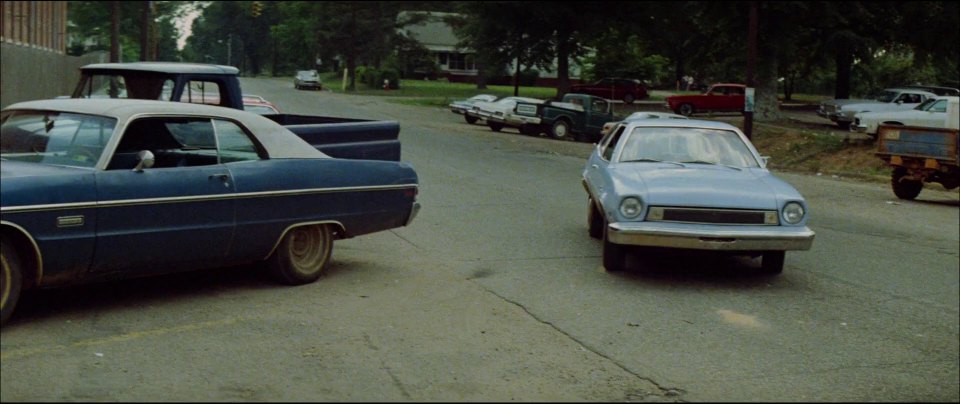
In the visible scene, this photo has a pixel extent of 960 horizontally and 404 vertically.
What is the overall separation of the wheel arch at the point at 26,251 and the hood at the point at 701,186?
4.75 m

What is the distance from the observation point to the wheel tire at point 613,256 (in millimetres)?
9484

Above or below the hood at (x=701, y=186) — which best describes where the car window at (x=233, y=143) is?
above

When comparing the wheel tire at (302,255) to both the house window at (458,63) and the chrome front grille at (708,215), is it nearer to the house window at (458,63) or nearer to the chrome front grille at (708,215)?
the chrome front grille at (708,215)

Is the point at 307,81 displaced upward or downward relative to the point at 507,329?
upward

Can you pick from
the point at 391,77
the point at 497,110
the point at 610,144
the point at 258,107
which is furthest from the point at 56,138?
the point at 391,77

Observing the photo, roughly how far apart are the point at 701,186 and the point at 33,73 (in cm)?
3100

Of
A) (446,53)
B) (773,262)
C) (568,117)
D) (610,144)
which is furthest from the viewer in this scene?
(446,53)

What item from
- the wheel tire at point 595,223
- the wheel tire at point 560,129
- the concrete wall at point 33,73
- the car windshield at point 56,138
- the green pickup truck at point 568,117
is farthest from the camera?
the wheel tire at point 560,129

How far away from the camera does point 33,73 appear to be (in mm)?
35469

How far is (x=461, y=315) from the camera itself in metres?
7.66

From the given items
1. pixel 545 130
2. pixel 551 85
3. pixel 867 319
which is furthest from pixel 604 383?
pixel 551 85

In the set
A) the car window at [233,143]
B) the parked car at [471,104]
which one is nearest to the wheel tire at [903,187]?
the car window at [233,143]

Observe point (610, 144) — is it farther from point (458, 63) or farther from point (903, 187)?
point (458, 63)

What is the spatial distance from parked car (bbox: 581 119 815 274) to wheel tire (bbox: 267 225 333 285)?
2.41 meters
